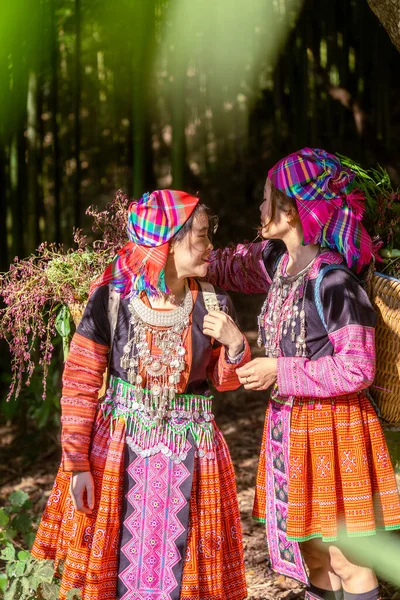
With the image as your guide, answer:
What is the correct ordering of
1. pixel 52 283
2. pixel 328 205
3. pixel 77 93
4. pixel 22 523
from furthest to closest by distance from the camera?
pixel 77 93 < pixel 22 523 < pixel 52 283 < pixel 328 205

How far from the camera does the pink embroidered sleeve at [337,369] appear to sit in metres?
1.86

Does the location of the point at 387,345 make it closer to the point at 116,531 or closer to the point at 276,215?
the point at 276,215

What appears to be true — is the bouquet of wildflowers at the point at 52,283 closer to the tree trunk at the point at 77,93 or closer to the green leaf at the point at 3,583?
the green leaf at the point at 3,583

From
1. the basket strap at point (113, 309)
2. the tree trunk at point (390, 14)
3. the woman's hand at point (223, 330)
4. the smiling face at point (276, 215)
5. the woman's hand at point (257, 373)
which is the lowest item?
the woman's hand at point (257, 373)

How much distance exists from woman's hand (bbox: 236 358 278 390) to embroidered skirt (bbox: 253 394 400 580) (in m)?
0.15

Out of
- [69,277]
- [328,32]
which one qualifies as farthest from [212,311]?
[328,32]

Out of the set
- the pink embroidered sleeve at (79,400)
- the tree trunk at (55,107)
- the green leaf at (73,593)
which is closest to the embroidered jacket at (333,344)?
the pink embroidered sleeve at (79,400)

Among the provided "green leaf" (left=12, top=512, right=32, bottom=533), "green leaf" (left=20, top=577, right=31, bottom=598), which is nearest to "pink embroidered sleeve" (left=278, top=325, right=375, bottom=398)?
"green leaf" (left=20, top=577, right=31, bottom=598)

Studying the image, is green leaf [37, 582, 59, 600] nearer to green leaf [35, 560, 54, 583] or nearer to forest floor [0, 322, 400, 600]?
green leaf [35, 560, 54, 583]

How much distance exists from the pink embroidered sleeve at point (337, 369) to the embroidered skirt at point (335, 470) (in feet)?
0.31

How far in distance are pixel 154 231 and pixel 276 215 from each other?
0.38 meters

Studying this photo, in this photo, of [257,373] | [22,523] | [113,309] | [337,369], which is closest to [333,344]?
[337,369]

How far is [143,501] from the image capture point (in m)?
1.93

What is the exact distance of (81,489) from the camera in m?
1.92
